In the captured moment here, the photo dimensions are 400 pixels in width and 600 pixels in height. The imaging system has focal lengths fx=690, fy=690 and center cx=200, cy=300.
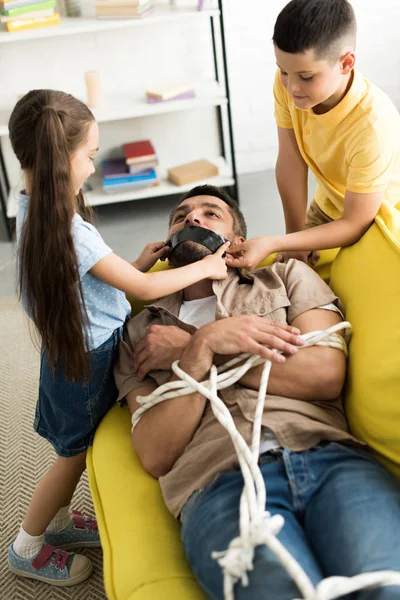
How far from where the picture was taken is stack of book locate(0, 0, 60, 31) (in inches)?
126

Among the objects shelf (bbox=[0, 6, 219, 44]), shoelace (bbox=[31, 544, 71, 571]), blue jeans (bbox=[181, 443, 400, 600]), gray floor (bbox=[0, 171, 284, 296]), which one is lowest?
gray floor (bbox=[0, 171, 284, 296])

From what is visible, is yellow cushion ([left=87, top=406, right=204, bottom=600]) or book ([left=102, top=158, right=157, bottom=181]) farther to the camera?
book ([left=102, top=158, right=157, bottom=181])

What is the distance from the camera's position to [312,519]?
1.25 metres

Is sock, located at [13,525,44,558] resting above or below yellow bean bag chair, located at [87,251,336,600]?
below

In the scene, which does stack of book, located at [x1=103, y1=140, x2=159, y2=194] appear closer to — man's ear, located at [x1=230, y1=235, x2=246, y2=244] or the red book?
the red book

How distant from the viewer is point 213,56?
3645 millimetres

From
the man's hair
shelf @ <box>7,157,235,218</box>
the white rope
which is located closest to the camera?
the white rope

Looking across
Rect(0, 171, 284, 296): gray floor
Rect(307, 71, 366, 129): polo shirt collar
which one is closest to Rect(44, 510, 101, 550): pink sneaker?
Rect(307, 71, 366, 129): polo shirt collar

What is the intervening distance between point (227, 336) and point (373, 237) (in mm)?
450

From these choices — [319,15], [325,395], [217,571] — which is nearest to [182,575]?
[217,571]

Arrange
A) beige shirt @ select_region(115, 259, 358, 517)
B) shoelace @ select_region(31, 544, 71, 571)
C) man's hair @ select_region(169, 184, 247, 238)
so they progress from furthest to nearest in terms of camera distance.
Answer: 1. man's hair @ select_region(169, 184, 247, 238)
2. shoelace @ select_region(31, 544, 71, 571)
3. beige shirt @ select_region(115, 259, 358, 517)

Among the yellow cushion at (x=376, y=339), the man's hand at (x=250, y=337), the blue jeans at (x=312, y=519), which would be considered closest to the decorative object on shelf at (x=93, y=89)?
the yellow cushion at (x=376, y=339)

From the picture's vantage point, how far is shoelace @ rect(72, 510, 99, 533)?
184 centimetres

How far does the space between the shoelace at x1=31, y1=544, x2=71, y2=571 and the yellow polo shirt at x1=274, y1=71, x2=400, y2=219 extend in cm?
117
